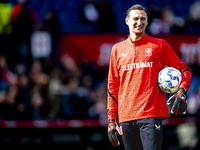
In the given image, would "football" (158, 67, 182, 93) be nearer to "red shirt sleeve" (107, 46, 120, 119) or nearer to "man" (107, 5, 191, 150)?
"man" (107, 5, 191, 150)

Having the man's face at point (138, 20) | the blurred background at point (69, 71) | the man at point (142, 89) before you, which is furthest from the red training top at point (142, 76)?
the blurred background at point (69, 71)

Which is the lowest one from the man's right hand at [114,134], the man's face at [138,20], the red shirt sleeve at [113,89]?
the man's right hand at [114,134]

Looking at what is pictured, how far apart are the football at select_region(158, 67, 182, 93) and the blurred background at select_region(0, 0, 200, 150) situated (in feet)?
13.1

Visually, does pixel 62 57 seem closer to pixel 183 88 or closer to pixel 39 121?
pixel 39 121

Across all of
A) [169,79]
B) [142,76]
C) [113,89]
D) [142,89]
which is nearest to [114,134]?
[113,89]

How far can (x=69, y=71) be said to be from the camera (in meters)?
10.6

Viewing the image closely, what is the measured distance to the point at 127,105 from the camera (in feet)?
14.6

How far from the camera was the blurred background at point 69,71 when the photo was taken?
27.5 feet

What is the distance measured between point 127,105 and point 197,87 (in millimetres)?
6457

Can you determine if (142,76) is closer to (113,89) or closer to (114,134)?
(113,89)

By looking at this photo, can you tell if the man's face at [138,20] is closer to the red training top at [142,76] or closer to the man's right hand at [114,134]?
the red training top at [142,76]

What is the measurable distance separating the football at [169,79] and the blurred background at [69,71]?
13.1ft

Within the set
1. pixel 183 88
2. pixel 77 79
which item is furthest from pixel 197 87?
pixel 183 88

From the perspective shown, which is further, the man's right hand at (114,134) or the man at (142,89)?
→ the man's right hand at (114,134)
